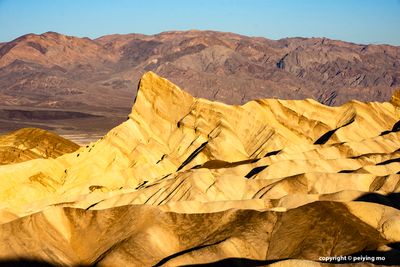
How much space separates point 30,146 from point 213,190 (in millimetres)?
42123

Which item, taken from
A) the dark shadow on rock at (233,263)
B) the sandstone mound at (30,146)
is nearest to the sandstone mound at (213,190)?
the dark shadow on rock at (233,263)

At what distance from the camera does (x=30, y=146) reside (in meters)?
97.8

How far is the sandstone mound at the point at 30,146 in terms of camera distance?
9206 cm

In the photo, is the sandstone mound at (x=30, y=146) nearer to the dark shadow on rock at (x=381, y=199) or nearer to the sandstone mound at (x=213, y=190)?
the sandstone mound at (x=213, y=190)

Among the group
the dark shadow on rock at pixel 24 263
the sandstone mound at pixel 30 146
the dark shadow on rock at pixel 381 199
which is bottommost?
the dark shadow on rock at pixel 24 263

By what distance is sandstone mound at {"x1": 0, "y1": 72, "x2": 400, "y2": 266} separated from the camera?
49.3 meters

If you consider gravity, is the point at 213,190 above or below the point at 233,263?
above

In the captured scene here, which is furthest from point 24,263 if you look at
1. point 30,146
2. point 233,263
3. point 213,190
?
point 30,146

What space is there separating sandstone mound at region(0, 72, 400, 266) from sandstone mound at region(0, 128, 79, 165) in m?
9.43

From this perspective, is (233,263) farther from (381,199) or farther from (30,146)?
(30,146)

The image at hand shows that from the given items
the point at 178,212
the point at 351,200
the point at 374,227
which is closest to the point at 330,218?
the point at 374,227

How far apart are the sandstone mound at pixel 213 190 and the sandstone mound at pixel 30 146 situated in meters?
9.43

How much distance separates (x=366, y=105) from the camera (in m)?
109

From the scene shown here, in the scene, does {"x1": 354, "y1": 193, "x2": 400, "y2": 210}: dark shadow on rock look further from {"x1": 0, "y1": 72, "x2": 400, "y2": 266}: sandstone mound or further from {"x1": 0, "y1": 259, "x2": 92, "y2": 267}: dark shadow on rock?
{"x1": 0, "y1": 259, "x2": 92, "y2": 267}: dark shadow on rock
